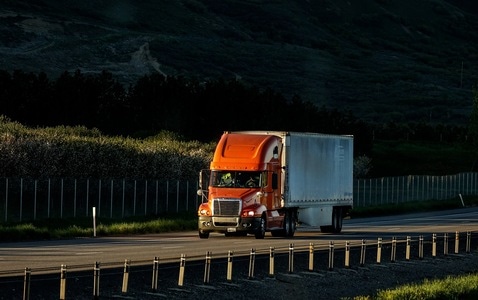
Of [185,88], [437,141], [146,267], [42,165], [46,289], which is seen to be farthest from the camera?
[437,141]

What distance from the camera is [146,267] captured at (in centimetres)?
3281

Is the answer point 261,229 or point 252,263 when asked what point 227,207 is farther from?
point 252,263

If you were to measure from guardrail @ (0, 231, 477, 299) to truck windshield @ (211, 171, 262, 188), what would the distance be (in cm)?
404

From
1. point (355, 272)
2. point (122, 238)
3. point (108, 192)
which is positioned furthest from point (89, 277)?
point (108, 192)

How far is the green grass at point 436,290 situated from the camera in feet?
101

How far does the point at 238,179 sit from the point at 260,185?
777 mm

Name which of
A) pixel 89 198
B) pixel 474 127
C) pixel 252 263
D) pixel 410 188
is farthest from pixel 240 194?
pixel 474 127

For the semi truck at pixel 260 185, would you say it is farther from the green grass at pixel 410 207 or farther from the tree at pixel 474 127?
the tree at pixel 474 127

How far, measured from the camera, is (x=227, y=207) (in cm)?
4684

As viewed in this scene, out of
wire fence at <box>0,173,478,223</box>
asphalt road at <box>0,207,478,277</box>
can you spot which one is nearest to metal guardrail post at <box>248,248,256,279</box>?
asphalt road at <box>0,207,478,277</box>

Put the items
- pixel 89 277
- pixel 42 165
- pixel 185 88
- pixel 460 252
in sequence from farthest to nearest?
pixel 185 88 < pixel 42 165 < pixel 460 252 < pixel 89 277

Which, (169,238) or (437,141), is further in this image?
(437,141)

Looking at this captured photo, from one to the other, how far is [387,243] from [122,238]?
9153mm

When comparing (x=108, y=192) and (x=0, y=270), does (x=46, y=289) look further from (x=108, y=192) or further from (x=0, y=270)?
(x=108, y=192)
